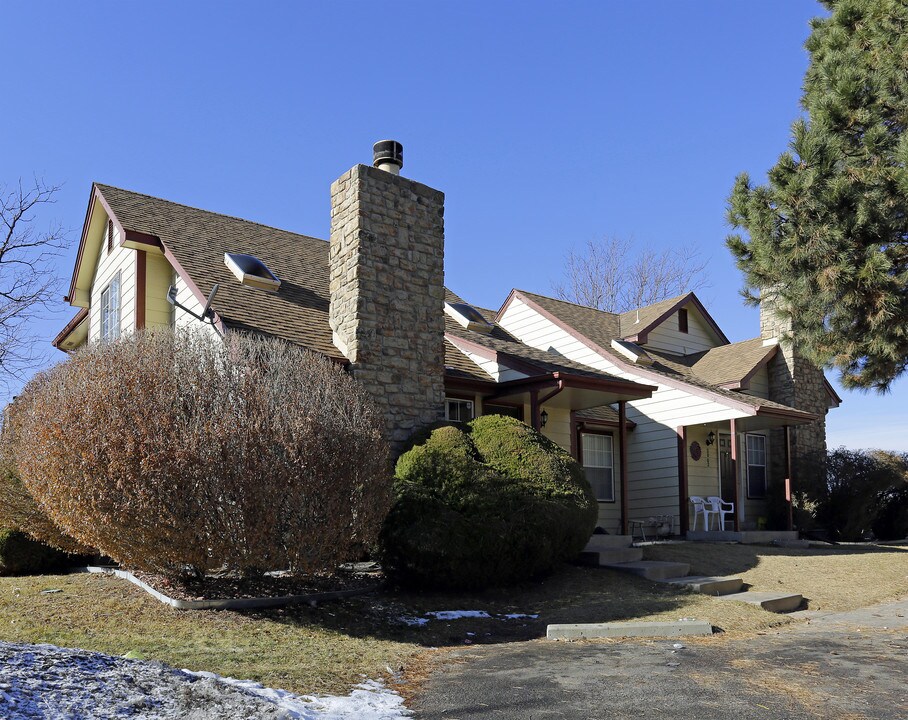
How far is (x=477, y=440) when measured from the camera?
436 inches

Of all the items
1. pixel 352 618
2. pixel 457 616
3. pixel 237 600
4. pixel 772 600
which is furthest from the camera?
pixel 772 600

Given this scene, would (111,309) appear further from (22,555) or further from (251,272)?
(22,555)

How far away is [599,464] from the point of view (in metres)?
17.9

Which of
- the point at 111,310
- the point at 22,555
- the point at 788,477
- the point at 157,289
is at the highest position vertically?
the point at 157,289

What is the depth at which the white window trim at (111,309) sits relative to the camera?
14665 millimetres

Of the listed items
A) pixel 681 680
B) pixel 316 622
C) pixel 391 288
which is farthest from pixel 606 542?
pixel 681 680

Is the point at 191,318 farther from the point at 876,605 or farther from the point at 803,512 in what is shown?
the point at 803,512

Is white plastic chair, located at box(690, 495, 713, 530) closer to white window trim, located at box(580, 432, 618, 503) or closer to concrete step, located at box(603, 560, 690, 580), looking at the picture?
white window trim, located at box(580, 432, 618, 503)

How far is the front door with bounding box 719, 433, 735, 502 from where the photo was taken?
1936 centimetres

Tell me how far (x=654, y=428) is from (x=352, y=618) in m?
11.4

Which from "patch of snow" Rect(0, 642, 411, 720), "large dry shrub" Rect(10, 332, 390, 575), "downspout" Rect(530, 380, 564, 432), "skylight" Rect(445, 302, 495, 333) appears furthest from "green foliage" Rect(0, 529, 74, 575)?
"skylight" Rect(445, 302, 495, 333)

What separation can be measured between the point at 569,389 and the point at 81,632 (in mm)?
9248

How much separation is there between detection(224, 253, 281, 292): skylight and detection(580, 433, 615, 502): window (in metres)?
7.31

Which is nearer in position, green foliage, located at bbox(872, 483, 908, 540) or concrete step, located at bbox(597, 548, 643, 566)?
concrete step, located at bbox(597, 548, 643, 566)
